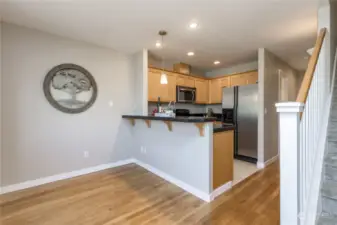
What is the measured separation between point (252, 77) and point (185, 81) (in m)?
1.61

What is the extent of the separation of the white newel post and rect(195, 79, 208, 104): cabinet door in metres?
3.79

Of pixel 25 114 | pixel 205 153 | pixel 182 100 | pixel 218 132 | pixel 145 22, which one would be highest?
pixel 145 22

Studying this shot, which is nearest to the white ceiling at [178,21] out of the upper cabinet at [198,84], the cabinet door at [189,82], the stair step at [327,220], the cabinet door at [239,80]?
the upper cabinet at [198,84]

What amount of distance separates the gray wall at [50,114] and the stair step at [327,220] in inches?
131

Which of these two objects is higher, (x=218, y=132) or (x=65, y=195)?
(x=218, y=132)

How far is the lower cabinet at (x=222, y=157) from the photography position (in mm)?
2490

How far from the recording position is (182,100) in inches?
180

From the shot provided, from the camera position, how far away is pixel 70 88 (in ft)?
10.4

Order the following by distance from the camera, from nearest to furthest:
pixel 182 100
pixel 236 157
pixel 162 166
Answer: pixel 162 166 → pixel 236 157 → pixel 182 100

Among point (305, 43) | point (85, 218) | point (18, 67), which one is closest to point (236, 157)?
point (305, 43)

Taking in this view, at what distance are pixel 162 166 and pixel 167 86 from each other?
1917 millimetres

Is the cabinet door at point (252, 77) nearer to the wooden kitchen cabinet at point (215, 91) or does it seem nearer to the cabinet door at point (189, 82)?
the wooden kitchen cabinet at point (215, 91)

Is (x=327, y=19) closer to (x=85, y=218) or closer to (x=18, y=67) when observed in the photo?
(x=85, y=218)

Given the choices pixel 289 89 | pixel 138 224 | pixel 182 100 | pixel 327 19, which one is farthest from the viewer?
pixel 289 89
